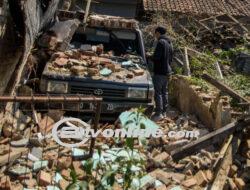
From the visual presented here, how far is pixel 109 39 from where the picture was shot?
357 inches

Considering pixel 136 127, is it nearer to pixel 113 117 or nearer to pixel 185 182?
pixel 185 182

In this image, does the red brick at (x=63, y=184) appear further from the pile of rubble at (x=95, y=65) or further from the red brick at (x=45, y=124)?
the pile of rubble at (x=95, y=65)

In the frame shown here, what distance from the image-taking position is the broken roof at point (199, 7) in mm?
21953

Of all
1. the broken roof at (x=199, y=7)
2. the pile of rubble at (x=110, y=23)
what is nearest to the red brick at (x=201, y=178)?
the pile of rubble at (x=110, y=23)

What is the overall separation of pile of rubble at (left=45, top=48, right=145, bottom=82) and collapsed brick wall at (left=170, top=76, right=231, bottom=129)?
148 cm

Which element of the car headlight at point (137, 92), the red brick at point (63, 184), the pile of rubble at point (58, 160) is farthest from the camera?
the car headlight at point (137, 92)

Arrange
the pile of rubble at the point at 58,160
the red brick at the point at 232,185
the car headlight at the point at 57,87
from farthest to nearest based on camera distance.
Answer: the car headlight at the point at 57,87 → the red brick at the point at 232,185 → the pile of rubble at the point at 58,160

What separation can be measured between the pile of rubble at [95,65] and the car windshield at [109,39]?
0.39 m

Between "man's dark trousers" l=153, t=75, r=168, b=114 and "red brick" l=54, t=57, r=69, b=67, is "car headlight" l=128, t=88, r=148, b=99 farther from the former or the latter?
"man's dark trousers" l=153, t=75, r=168, b=114

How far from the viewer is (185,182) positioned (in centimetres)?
627

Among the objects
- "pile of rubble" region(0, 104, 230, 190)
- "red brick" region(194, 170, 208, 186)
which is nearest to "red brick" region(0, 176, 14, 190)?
"pile of rubble" region(0, 104, 230, 190)

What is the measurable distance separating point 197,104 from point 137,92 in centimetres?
220

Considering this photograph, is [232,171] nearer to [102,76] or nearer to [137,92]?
[137,92]

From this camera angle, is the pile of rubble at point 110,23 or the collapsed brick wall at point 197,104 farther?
the pile of rubble at point 110,23
